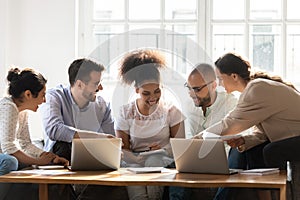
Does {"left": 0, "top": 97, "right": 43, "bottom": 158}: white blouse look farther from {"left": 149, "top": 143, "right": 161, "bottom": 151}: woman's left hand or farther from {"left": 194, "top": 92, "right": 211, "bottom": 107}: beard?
{"left": 194, "top": 92, "right": 211, "bottom": 107}: beard

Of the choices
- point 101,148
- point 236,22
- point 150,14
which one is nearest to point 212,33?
point 236,22

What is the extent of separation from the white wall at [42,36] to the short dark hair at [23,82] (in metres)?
1.08

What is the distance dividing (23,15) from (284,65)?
2.07 metres

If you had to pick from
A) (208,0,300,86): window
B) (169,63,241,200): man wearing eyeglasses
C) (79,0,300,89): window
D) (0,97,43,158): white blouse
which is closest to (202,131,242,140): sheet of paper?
(169,63,241,200): man wearing eyeglasses

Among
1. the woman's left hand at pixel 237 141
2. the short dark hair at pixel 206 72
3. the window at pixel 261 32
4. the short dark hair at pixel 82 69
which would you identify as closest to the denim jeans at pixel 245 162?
the woman's left hand at pixel 237 141

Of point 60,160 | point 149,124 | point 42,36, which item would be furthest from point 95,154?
point 42,36

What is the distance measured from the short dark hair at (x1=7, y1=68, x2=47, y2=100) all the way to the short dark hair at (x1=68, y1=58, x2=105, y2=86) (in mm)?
271

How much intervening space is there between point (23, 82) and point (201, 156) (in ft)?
3.86

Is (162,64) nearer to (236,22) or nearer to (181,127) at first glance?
(181,127)

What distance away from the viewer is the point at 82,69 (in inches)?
150

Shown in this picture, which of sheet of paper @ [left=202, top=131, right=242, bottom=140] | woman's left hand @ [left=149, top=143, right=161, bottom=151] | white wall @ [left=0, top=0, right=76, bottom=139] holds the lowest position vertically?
woman's left hand @ [left=149, top=143, right=161, bottom=151]

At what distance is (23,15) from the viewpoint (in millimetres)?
4719

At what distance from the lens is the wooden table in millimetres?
2738

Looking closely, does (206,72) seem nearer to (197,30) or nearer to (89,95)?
(89,95)
